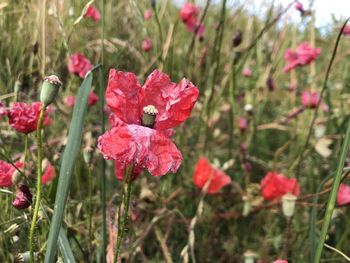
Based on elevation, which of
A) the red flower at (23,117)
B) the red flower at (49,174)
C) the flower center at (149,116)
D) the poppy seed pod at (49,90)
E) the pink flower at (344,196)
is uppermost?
the poppy seed pod at (49,90)

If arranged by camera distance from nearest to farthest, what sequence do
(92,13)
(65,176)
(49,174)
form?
(65,176) < (49,174) < (92,13)

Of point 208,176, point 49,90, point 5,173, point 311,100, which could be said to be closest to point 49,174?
point 5,173

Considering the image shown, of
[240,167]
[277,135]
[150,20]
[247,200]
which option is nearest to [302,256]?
[247,200]

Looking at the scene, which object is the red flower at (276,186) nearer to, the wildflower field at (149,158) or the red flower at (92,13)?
the wildflower field at (149,158)

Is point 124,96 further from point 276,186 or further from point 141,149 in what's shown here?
point 276,186

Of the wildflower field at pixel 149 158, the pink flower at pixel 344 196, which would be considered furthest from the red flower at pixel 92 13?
the pink flower at pixel 344 196

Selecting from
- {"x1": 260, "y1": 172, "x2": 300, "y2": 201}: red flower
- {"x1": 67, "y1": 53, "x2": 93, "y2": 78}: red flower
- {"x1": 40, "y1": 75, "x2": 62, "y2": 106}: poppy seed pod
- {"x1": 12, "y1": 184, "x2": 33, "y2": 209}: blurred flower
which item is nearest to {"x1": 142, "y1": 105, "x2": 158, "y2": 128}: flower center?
{"x1": 40, "y1": 75, "x2": 62, "y2": 106}: poppy seed pod

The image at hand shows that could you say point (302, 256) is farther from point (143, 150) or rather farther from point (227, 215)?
point (143, 150)
